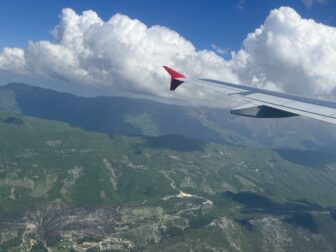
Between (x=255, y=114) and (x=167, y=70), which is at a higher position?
(x=167, y=70)

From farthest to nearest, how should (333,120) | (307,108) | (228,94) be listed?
1. (228,94)
2. (307,108)
3. (333,120)

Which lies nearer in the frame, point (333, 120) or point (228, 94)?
point (333, 120)

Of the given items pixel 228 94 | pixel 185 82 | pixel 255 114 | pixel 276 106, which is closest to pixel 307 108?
pixel 276 106

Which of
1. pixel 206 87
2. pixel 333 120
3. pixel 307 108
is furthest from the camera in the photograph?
pixel 206 87

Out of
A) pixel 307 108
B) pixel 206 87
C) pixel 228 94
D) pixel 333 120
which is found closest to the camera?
pixel 333 120

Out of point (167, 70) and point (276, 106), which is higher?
point (167, 70)

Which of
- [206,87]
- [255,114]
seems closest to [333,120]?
[255,114]

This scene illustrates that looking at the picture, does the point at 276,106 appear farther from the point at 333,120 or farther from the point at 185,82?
the point at 185,82

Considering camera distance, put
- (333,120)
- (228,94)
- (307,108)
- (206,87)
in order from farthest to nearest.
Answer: (206,87) < (228,94) < (307,108) < (333,120)

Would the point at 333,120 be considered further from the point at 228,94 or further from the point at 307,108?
the point at 228,94
